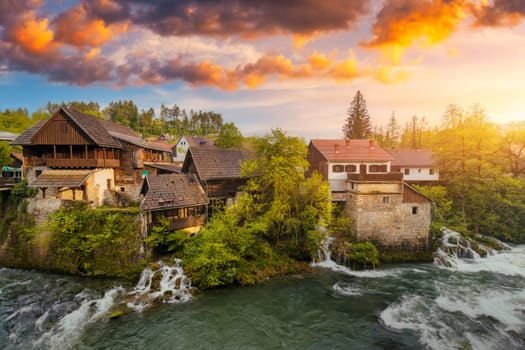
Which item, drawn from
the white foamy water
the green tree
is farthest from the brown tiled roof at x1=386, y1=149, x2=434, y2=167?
the green tree

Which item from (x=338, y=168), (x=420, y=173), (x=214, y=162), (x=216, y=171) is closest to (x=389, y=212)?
(x=338, y=168)

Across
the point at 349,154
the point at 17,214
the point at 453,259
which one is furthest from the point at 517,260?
the point at 17,214

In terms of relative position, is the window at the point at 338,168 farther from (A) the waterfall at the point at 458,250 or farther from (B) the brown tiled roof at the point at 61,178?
(B) the brown tiled roof at the point at 61,178

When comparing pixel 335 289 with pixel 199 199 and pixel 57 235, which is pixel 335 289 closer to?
pixel 199 199

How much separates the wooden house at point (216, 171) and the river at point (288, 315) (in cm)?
1039

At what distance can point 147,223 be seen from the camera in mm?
20781

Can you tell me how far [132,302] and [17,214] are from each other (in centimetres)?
1684

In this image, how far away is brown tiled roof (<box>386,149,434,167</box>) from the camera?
40031 mm

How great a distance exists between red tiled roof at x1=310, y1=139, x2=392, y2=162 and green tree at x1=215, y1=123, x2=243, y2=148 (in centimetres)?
1332

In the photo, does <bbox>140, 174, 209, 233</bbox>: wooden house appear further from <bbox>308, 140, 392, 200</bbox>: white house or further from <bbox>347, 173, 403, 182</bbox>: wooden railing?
<bbox>347, 173, 403, 182</bbox>: wooden railing

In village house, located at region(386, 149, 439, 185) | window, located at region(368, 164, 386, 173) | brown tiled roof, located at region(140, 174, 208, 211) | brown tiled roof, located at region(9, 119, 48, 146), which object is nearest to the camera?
brown tiled roof, located at region(140, 174, 208, 211)

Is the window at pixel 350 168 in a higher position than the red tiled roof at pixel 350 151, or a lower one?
lower

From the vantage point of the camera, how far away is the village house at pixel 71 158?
82.1 feet

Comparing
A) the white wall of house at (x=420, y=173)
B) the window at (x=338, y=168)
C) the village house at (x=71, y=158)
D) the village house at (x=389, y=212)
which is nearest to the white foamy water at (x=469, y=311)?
the village house at (x=389, y=212)
